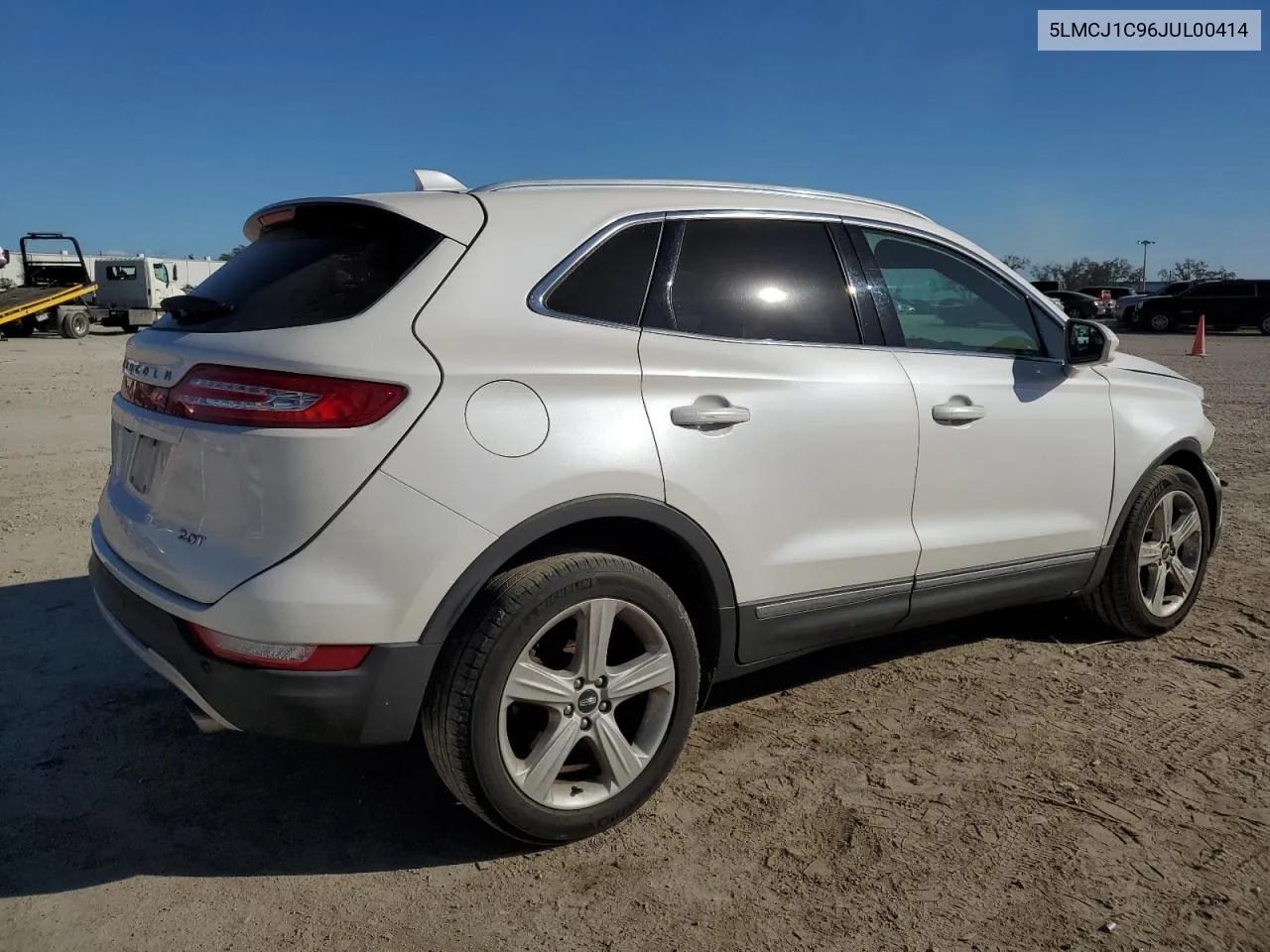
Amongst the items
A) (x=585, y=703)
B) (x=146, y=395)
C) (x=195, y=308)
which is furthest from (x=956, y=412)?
(x=146, y=395)

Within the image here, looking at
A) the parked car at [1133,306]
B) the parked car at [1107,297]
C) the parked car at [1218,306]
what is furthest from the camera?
the parked car at [1107,297]

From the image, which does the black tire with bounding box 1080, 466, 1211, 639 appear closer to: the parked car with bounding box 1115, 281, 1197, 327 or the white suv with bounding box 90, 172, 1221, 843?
the white suv with bounding box 90, 172, 1221, 843

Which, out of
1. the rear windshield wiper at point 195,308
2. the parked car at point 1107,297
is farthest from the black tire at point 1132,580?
the parked car at point 1107,297

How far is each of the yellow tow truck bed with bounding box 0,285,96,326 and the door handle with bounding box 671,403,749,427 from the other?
2440 cm

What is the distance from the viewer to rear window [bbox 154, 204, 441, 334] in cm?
262

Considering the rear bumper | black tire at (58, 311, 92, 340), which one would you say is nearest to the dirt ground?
the rear bumper

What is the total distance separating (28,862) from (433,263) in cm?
193

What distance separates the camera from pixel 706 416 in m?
2.94

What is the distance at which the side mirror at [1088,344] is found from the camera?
4.01 metres

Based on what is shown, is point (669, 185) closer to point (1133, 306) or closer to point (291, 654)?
point (291, 654)

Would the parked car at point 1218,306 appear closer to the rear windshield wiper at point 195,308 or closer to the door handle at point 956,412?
the door handle at point 956,412

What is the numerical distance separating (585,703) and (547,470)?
66cm

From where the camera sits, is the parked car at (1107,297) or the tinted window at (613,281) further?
the parked car at (1107,297)

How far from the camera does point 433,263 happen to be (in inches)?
105
